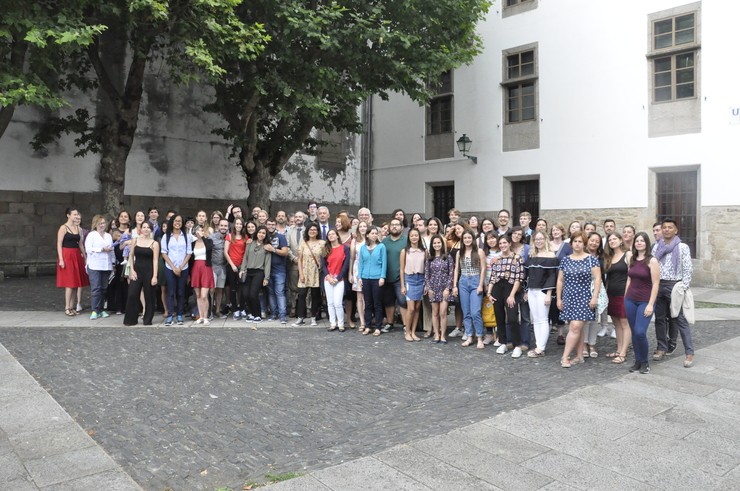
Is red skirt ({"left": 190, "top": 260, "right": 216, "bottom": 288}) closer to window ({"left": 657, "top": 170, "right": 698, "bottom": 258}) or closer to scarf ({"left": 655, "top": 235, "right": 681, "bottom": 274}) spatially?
scarf ({"left": 655, "top": 235, "right": 681, "bottom": 274})

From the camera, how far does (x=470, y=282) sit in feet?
26.5

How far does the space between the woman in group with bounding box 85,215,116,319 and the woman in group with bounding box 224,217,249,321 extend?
2070 mm

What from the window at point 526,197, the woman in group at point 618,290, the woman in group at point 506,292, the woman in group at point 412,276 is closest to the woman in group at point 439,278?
the woman in group at point 412,276

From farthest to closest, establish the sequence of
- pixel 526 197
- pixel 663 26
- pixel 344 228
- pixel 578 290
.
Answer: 1. pixel 526 197
2. pixel 663 26
3. pixel 344 228
4. pixel 578 290

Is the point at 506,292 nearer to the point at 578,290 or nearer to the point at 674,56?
the point at 578,290

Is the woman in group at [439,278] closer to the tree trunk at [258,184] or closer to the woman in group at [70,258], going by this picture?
the woman in group at [70,258]

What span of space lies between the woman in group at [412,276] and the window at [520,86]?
36.4 ft

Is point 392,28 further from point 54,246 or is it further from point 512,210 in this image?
point 54,246

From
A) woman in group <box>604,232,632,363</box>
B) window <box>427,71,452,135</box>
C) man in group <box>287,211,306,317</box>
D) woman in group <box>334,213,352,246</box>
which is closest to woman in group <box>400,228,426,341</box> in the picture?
woman in group <box>334,213,352,246</box>

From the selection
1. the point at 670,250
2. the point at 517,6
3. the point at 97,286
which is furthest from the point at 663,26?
the point at 97,286

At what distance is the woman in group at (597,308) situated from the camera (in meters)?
7.15

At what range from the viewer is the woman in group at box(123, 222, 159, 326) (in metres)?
9.24

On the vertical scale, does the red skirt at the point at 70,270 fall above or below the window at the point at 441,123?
below

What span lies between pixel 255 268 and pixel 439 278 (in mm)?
3189
